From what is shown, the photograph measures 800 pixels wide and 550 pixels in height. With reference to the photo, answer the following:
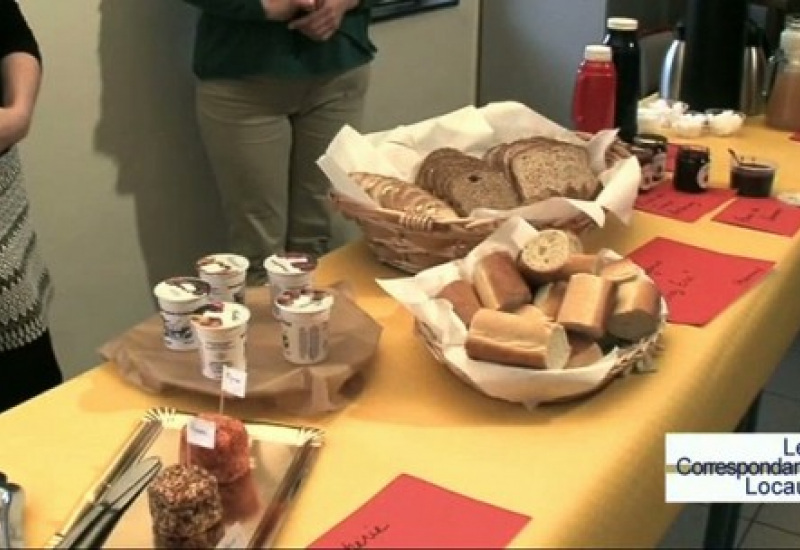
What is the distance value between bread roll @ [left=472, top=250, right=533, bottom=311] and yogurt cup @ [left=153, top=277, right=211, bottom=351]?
1.07ft

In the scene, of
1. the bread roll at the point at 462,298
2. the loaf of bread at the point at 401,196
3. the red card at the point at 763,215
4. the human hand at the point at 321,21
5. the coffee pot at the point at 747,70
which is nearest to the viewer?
the bread roll at the point at 462,298

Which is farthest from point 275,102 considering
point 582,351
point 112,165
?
point 582,351

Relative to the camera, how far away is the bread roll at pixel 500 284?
1246 mm

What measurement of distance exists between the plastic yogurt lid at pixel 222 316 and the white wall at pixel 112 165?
44.4 inches

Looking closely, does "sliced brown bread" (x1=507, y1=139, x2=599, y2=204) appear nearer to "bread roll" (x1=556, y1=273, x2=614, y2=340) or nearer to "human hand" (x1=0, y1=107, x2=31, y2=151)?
"bread roll" (x1=556, y1=273, x2=614, y2=340)

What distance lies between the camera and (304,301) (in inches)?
46.7

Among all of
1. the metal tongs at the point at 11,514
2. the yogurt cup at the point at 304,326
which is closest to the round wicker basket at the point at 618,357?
the yogurt cup at the point at 304,326

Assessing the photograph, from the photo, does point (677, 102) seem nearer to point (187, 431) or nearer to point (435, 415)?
point (435, 415)

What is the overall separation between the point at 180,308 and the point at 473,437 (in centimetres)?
36

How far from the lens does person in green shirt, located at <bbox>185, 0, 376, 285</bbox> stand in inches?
84.8

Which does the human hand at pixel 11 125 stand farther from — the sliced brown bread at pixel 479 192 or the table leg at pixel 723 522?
the table leg at pixel 723 522

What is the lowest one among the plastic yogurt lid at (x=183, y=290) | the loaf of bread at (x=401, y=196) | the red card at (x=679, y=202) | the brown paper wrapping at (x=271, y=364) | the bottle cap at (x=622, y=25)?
the red card at (x=679, y=202)

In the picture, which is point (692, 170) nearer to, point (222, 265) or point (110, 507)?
point (222, 265)

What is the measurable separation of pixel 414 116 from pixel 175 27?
0.99m
